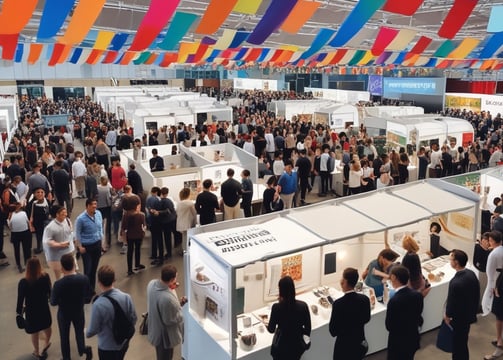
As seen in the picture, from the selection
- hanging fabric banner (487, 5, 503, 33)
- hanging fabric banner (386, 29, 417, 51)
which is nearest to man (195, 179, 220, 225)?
hanging fabric banner (487, 5, 503, 33)

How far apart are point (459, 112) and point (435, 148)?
11164mm

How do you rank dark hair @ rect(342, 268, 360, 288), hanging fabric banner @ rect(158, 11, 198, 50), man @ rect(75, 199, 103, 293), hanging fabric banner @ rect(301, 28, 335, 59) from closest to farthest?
dark hair @ rect(342, 268, 360, 288)
man @ rect(75, 199, 103, 293)
hanging fabric banner @ rect(158, 11, 198, 50)
hanging fabric banner @ rect(301, 28, 335, 59)

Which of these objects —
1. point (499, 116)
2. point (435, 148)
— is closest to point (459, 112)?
point (499, 116)

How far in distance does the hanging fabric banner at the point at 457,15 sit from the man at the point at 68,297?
570cm

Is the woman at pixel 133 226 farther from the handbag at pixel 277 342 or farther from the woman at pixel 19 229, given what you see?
the handbag at pixel 277 342

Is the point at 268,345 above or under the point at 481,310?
above

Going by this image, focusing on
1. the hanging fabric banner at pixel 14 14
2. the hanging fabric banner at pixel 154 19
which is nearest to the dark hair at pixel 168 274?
the hanging fabric banner at pixel 14 14

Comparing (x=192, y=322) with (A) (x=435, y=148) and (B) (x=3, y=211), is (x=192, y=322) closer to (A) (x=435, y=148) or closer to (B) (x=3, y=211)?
(B) (x=3, y=211)

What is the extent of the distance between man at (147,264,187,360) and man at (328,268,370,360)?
1.17 meters

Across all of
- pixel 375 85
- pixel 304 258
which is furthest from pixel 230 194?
pixel 375 85

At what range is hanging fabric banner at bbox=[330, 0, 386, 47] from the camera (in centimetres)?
630

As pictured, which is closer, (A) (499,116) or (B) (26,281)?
(B) (26,281)

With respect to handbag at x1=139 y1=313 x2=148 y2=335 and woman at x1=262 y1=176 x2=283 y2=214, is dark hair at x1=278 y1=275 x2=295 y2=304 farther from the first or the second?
woman at x1=262 y1=176 x2=283 y2=214

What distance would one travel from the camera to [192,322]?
13.8 ft
